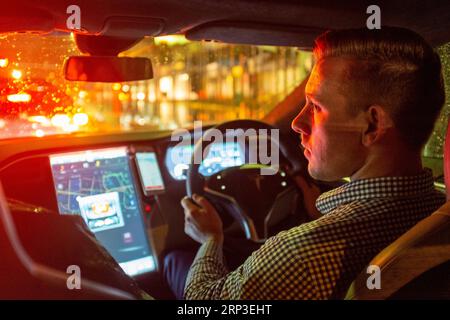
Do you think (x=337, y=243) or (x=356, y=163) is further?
(x=356, y=163)

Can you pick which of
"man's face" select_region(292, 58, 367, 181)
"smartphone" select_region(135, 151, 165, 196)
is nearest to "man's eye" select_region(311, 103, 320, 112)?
"man's face" select_region(292, 58, 367, 181)

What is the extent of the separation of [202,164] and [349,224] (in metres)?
1.67

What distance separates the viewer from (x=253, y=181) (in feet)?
12.2

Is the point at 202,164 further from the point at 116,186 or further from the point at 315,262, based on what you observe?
the point at 315,262

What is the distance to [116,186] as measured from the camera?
4.01 meters

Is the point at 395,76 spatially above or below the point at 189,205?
above

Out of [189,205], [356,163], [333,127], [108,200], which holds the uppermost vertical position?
[333,127]

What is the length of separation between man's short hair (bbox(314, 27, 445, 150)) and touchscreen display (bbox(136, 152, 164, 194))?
2.20 meters

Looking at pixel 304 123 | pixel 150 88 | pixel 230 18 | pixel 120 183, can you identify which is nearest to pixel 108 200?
pixel 120 183

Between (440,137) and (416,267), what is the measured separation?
5.32 feet

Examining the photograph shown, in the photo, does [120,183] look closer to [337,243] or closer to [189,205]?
[189,205]

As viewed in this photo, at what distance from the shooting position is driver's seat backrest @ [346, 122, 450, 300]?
1.82 metres

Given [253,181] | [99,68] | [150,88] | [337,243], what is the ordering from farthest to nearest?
[150,88]
[253,181]
[99,68]
[337,243]
